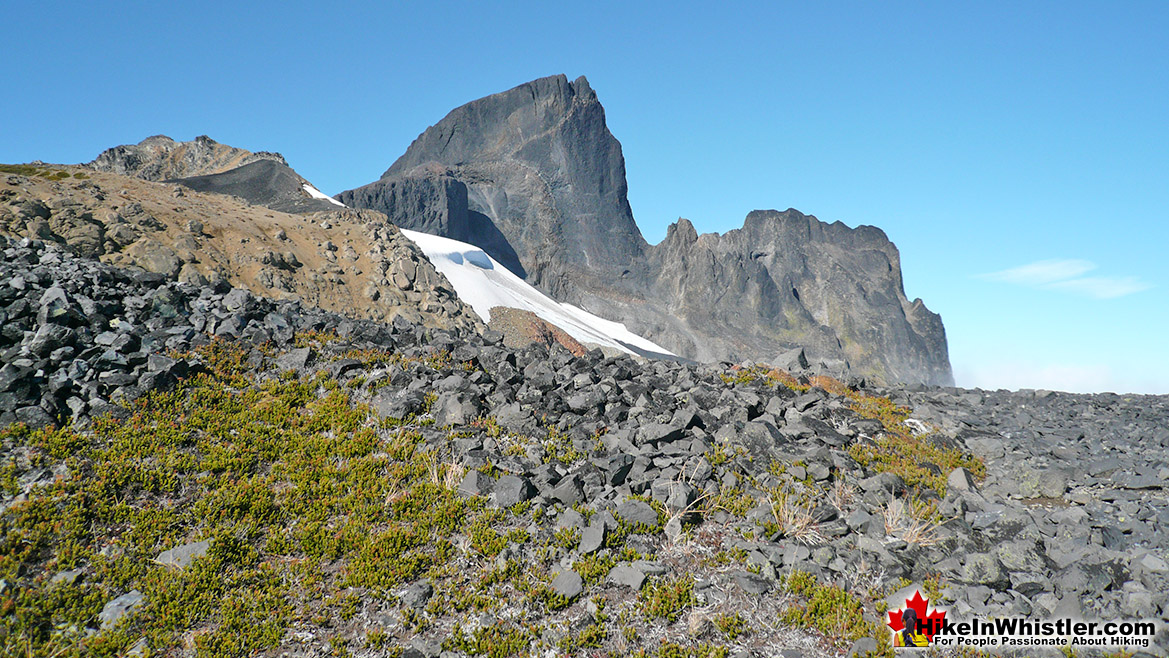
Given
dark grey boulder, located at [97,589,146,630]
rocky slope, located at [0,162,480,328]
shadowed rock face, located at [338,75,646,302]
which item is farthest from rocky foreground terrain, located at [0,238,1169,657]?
shadowed rock face, located at [338,75,646,302]

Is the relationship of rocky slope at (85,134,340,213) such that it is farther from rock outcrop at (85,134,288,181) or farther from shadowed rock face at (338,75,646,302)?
shadowed rock face at (338,75,646,302)

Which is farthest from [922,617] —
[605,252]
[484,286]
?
[605,252]

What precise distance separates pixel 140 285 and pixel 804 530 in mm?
17750

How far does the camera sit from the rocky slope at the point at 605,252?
145 meters

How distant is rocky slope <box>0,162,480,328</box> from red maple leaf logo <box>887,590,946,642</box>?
29.1 meters

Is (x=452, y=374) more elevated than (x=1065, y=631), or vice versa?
(x=452, y=374)

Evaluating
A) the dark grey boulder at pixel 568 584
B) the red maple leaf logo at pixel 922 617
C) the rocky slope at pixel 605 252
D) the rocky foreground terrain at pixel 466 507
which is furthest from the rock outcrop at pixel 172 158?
the red maple leaf logo at pixel 922 617

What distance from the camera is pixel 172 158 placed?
11262 cm

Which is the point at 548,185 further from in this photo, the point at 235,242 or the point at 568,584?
the point at 568,584

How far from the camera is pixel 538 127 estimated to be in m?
190

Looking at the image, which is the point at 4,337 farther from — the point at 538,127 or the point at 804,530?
the point at 538,127

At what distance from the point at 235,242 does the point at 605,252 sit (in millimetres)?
139155

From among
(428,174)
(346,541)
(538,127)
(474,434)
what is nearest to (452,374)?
(474,434)

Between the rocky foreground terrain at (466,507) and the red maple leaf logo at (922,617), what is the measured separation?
0.22m
